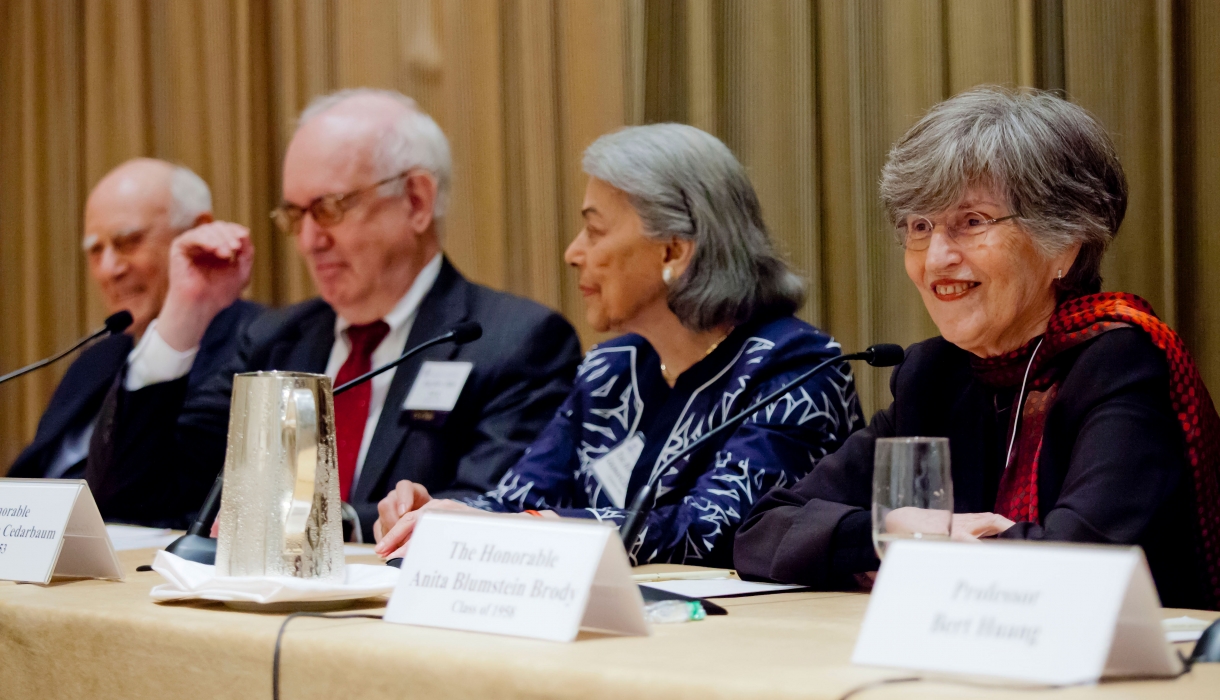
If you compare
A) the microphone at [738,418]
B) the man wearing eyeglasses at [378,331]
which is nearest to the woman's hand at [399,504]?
the microphone at [738,418]

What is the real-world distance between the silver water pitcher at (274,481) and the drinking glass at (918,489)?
1.87 feet

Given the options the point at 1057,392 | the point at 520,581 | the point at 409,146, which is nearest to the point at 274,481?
the point at 520,581

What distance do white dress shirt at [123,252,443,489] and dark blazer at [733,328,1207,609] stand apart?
4.48 feet

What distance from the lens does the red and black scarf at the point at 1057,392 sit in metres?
1.54

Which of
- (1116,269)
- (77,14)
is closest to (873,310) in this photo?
(1116,269)

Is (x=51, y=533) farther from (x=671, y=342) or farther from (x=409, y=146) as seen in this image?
(x=409, y=146)

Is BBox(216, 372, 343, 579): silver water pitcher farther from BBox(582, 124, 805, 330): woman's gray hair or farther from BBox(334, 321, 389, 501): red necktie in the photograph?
BBox(334, 321, 389, 501): red necktie

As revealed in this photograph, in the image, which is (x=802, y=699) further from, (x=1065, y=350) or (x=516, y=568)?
(x=1065, y=350)

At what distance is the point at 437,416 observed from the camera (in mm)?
2697

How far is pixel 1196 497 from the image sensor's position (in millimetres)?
1541

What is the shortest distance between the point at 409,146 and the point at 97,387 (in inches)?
47.0

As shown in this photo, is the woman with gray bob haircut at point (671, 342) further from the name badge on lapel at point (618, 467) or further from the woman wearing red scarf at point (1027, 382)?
the woman wearing red scarf at point (1027, 382)

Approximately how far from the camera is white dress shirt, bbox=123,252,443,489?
2887 millimetres

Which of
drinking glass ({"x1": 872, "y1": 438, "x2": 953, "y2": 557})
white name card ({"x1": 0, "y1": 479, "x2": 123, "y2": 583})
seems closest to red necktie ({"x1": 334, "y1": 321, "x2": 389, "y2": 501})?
white name card ({"x1": 0, "y1": 479, "x2": 123, "y2": 583})
